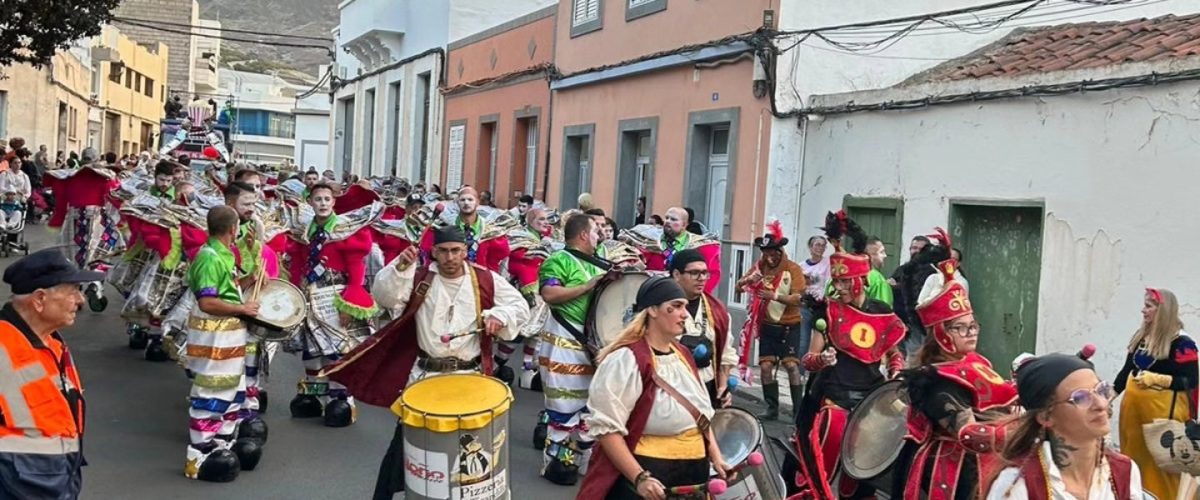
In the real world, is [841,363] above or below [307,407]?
above

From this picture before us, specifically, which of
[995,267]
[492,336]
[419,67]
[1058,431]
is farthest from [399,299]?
[419,67]

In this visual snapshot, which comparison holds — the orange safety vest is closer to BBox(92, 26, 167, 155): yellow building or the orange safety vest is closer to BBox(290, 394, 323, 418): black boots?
BBox(290, 394, 323, 418): black boots

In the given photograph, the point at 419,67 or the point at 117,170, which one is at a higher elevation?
the point at 419,67

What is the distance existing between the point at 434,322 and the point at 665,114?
11.7 metres

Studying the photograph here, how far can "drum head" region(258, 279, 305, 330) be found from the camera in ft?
28.2

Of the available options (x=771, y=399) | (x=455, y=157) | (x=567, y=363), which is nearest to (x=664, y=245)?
(x=771, y=399)

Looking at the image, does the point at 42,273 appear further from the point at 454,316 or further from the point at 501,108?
the point at 501,108

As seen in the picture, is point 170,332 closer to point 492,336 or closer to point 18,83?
point 492,336

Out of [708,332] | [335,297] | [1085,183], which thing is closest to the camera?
[708,332]

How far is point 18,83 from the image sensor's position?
35906 mm

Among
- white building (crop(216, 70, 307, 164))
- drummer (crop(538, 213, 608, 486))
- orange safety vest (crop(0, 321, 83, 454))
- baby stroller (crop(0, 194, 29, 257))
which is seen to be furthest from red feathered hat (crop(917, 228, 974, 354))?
white building (crop(216, 70, 307, 164))

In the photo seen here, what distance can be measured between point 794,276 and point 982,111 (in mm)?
2632

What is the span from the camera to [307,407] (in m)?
10.5

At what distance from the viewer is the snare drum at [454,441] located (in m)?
6.02
